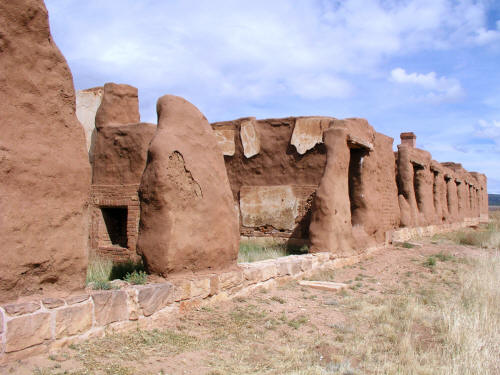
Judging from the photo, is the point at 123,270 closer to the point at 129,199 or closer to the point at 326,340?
the point at 326,340

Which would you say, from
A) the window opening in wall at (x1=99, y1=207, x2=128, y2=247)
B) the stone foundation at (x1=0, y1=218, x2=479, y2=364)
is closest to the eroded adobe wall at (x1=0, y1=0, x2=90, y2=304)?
the stone foundation at (x1=0, y1=218, x2=479, y2=364)

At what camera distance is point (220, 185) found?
5.69 meters

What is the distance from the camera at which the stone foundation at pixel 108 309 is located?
317 cm

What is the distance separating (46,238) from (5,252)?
35cm

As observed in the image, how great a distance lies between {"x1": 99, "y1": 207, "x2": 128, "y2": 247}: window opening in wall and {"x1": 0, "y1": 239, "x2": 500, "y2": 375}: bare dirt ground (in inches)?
203

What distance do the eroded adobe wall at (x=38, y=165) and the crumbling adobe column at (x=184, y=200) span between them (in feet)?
3.32

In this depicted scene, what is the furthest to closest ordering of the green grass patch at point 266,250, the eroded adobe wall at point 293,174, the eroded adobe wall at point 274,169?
the eroded adobe wall at point 274,169
the eroded adobe wall at point 293,174
the green grass patch at point 266,250

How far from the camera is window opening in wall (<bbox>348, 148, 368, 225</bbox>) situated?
10.2 m

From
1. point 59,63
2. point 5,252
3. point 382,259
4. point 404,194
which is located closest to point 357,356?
point 5,252

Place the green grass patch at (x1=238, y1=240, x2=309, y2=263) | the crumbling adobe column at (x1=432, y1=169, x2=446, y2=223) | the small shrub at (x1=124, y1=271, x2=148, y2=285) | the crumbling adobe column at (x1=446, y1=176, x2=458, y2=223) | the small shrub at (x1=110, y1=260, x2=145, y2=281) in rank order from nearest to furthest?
the small shrub at (x1=124, y1=271, x2=148, y2=285), the small shrub at (x1=110, y1=260, x2=145, y2=281), the green grass patch at (x1=238, y1=240, x2=309, y2=263), the crumbling adobe column at (x1=432, y1=169, x2=446, y2=223), the crumbling adobe column at (x1=446, y1=176, x2=458, y2=223)

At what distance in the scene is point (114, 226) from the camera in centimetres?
1073

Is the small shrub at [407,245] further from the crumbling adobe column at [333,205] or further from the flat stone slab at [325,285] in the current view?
the flat stone slab at [325,285]

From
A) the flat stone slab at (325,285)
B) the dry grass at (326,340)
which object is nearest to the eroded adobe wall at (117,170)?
the flat stone slab at (325,285)

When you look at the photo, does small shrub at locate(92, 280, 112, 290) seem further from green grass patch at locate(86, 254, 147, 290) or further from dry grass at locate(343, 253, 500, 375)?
dry grass at locate(343, 253, 500, 375)
